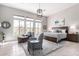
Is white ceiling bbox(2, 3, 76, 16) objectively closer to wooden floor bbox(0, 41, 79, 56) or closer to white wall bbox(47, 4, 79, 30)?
white wall bbox(47, 4, 79, 30)

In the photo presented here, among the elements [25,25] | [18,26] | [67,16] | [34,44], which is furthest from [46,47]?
[67,16]

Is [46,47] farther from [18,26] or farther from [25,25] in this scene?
[18,26]

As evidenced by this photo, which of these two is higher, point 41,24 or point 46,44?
point 41,24

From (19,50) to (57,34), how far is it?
1373 mm

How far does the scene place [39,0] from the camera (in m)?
2.29

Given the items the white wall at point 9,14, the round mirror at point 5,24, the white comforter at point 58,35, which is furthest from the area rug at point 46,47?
the round mirror at point 5,24

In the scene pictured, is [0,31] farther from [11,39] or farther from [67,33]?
[67,33]

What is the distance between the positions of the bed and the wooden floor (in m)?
0.32

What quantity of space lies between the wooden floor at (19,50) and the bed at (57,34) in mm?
322

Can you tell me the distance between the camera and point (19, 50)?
2.41 metres

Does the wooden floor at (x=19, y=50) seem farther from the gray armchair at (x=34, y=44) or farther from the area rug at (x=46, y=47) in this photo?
the gray armchair at (x=34, y=44)

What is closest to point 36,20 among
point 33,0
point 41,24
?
point 41,24

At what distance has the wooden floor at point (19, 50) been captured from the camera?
89.7 inches

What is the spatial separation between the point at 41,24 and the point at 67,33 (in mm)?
1011
